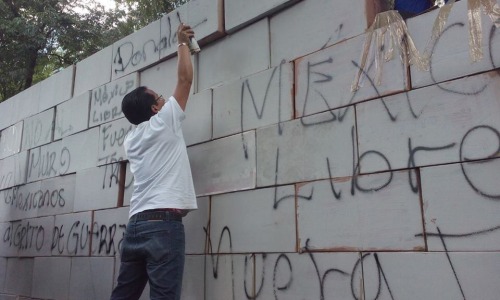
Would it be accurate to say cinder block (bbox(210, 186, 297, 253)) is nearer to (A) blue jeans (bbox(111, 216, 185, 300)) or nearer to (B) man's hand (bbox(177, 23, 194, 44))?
(A) blue jeans (bbox(111, 216, 185, 300))

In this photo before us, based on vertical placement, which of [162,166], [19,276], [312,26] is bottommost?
[19,276]

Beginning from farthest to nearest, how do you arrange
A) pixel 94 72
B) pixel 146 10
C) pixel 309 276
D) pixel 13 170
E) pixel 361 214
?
pixel 146 10 → pixel 13 170 → pixel 94 72 → pixel 309 276 → pixel 361 214

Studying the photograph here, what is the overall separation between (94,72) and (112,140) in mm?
912

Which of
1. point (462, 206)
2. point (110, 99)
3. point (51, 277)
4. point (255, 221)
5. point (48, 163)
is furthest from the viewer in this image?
point (48, 163)

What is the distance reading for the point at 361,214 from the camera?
7.93 ft

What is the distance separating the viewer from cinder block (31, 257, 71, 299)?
4332mm

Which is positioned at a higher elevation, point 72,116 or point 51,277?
point 72,116

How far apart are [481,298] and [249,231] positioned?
1.40 m

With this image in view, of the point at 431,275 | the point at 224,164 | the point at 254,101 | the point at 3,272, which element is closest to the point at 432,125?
the point at 431,275

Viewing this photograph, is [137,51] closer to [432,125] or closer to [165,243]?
[165,243]

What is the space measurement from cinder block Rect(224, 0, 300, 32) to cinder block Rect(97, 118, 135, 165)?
51.6 inches

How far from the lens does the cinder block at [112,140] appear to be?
404cm

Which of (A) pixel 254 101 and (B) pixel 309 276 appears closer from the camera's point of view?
(B) pixel 309 276

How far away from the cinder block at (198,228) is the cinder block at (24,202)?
2501 mm
